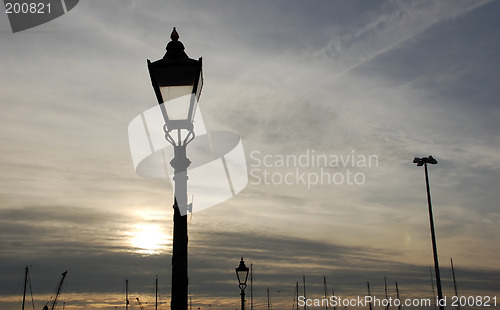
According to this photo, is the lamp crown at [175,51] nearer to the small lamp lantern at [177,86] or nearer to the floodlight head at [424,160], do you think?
the small lamp lantern at [177,86]

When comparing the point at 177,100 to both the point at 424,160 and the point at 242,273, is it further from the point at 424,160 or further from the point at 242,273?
the point at 424,160

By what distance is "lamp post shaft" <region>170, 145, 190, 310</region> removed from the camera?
639 cm

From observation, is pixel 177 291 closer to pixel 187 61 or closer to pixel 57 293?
pixel 187 61

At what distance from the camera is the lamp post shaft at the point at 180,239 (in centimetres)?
639

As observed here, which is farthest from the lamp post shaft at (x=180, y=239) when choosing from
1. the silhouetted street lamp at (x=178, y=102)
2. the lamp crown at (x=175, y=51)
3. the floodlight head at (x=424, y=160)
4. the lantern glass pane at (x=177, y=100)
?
the floodlight head at (x=424, y=160)

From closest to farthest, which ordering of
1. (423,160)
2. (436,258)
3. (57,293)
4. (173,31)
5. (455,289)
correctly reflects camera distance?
1. (173,31)
2. (436,258)
3. (423,160)
4. (455,289)
5. (57,293)

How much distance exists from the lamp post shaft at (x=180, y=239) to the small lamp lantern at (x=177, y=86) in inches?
20.1

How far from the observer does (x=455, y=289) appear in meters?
128

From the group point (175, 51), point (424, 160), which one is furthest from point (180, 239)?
point (424, 160)

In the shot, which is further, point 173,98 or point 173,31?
point 173,31

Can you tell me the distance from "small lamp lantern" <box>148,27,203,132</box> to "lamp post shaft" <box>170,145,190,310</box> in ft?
1.67

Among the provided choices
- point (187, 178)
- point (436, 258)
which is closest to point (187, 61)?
point (187, 178)

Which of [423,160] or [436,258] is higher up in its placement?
[423,160]

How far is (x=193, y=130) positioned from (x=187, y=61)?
0.87 metres
